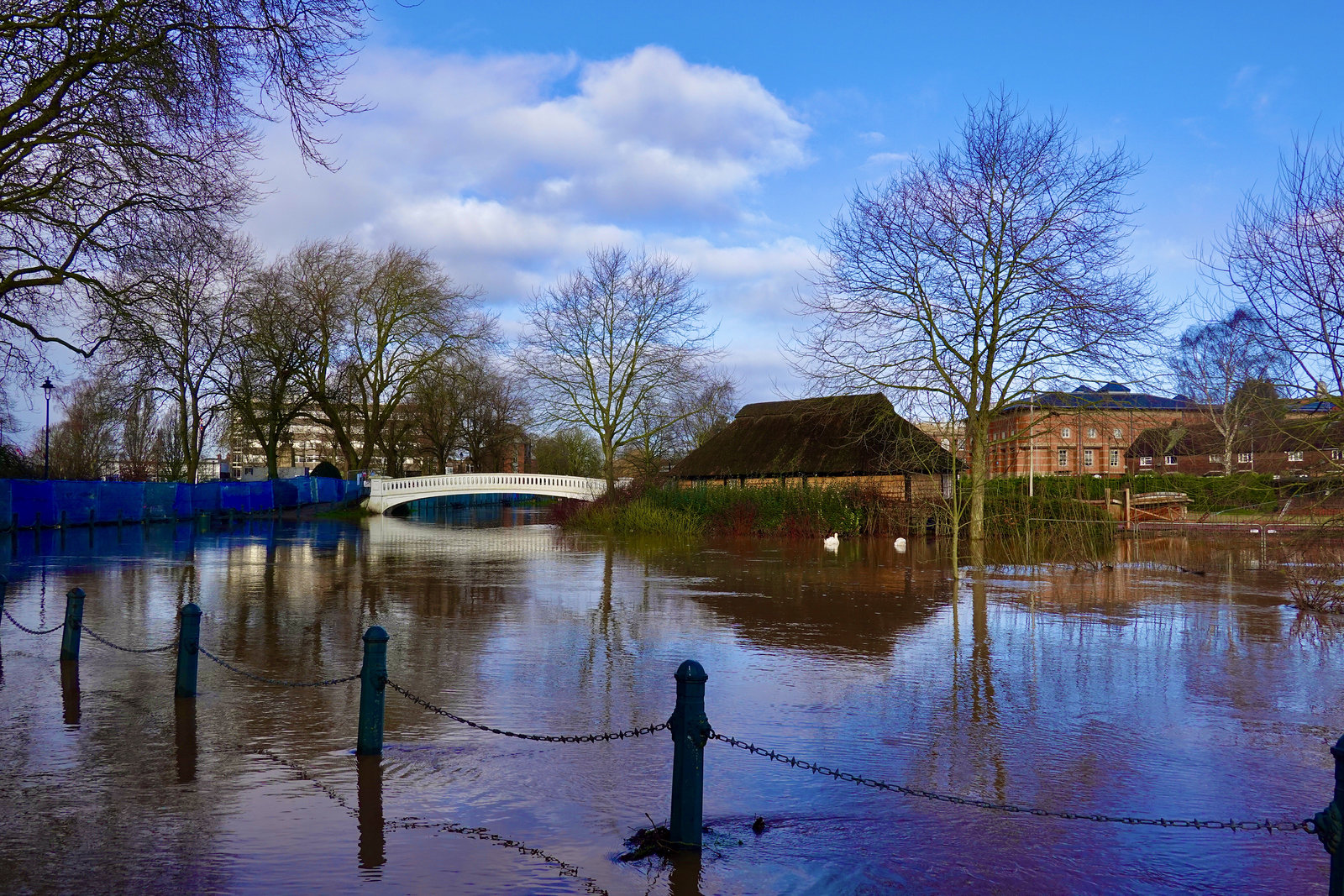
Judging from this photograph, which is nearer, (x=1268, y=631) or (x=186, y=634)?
(x=186, y=634)

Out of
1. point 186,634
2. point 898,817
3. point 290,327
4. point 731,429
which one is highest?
point 290,327

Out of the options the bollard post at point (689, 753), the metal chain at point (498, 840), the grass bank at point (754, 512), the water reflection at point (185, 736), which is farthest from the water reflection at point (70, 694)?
the grass bank at point (754, 512)

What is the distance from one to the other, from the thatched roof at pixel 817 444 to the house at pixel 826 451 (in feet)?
0.13

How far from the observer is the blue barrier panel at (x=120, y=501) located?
37031 millimetres

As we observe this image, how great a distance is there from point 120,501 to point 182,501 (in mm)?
3851

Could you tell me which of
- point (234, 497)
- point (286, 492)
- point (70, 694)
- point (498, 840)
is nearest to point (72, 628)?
point (70, 694)

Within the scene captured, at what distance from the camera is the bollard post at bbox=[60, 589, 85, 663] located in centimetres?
996

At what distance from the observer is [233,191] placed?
15133mm

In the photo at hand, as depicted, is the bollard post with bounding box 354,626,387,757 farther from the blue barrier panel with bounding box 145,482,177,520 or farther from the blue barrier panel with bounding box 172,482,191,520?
the blue barrier panel with bounding box 172,482,191,520

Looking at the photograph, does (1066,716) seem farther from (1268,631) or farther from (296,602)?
(296,602)

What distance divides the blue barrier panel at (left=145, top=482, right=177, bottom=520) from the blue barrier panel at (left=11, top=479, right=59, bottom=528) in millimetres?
5410

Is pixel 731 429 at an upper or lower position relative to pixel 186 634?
upper

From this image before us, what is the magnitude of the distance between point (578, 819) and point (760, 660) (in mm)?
5168

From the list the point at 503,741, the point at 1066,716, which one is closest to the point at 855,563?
the point at 1066,716
